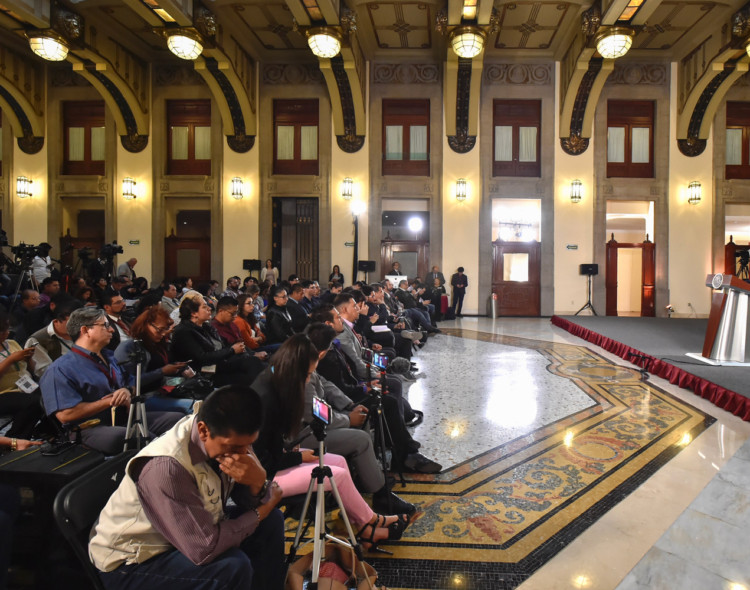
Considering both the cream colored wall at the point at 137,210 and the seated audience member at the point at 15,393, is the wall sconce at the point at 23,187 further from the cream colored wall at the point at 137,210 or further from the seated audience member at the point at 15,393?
the seated audience member at the point at 15,393

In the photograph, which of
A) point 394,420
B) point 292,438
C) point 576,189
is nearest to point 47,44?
point 394,420

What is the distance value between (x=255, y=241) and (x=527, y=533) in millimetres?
11108

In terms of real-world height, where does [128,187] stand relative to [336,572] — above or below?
above

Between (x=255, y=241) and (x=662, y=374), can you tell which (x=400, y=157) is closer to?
(x=255, y=241)

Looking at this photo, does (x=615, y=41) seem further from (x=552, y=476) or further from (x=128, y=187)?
(x=128, y=187)

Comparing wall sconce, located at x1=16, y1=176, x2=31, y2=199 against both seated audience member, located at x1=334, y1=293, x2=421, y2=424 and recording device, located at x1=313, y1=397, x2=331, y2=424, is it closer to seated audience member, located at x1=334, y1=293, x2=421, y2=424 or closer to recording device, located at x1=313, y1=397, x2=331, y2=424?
seated audience member, located at x1=334, y1=293, x2=421, y2=424

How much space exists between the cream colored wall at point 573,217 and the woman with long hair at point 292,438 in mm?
11619

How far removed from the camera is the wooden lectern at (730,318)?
5699 millimetres

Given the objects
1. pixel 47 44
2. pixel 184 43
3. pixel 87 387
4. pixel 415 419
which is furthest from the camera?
pixel 184 43

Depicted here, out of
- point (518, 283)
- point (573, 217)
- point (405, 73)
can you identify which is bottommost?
point (518, 283)

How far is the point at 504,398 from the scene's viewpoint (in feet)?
16.3

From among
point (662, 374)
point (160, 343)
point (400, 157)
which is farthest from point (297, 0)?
point (662, 374)

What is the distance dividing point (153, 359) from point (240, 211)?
9.60 meters

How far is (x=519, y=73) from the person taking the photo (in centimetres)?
1251
